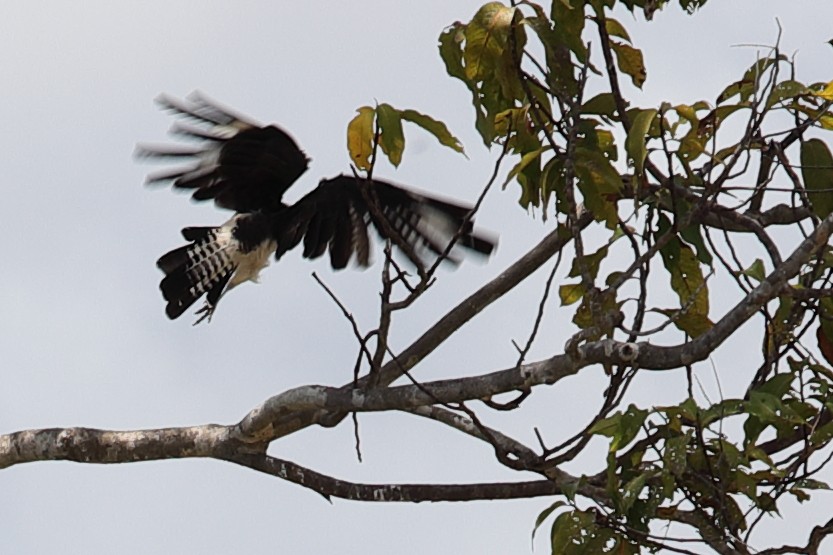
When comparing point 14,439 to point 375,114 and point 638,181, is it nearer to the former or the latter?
point 375,114

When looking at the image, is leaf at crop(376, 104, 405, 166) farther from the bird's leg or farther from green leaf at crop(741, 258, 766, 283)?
the bird's leg

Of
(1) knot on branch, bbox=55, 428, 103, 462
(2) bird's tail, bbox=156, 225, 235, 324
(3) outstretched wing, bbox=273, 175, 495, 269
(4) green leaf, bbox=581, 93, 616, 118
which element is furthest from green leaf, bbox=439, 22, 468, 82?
(2) bird's tail, bbox=156, 225, 235, 324

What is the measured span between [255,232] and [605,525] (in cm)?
256

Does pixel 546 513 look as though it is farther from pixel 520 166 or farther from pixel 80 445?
pixel 80 445

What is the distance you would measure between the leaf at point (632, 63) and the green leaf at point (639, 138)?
40cm

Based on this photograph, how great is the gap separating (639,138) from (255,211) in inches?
109

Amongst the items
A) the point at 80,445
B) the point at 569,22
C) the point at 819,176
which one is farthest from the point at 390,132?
the point at 80,445

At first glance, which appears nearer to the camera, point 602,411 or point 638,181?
point 638,181

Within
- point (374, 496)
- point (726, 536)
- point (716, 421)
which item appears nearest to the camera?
point (716, 421)

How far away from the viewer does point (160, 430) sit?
163 inches

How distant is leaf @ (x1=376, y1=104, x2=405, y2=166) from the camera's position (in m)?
2.90

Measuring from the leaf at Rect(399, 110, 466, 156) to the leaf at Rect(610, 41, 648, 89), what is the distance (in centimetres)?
51

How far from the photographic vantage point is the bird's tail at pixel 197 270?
527 cm

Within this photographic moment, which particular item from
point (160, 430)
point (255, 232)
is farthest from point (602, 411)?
point (255, 232)
